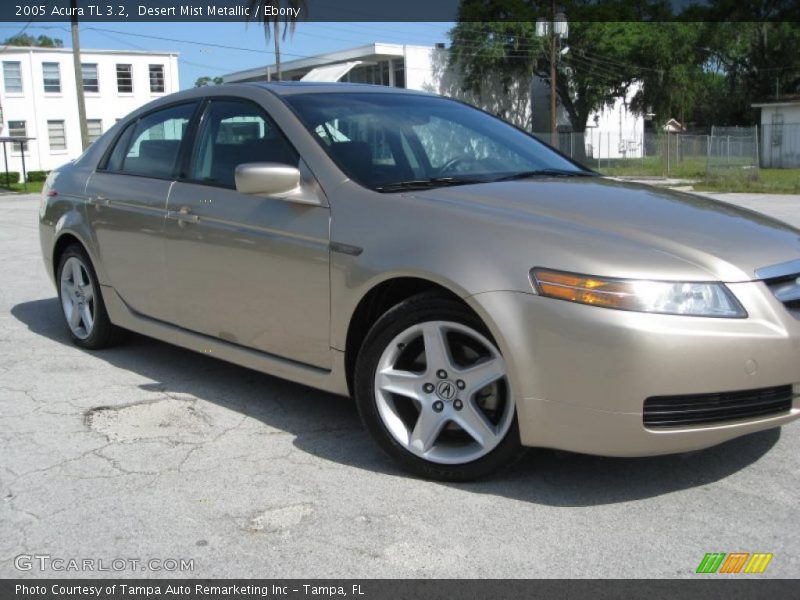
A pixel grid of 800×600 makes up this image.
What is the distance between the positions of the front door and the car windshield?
0.80 ft

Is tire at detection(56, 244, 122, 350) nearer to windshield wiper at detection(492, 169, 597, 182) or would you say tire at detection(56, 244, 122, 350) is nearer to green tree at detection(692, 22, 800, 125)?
windshield wiper at detection(492, 169, 597, 182)

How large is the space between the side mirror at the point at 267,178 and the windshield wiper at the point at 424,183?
0.39 metres

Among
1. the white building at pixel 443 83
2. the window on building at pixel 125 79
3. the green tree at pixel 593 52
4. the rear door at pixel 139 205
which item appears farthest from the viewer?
the window on building at pixel 125 79

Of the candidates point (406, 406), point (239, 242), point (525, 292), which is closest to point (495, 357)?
point (525, 292)

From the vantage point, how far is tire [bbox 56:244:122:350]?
531 centimetres

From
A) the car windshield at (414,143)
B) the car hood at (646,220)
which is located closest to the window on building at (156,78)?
the car windshield at (414,143)

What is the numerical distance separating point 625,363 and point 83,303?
3866 millimetres

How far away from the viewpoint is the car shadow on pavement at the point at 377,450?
3271 millimetres

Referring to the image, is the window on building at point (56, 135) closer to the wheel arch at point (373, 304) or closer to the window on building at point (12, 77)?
the window on building at point (12, 77)

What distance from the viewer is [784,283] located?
10.1 ft

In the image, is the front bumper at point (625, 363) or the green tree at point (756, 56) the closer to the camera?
the front bumper at point (625, 363)

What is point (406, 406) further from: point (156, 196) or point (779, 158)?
point (779, 158)

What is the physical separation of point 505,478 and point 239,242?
1648 mm

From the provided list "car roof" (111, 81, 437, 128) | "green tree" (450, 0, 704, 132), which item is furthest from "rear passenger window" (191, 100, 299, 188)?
"green tree" (450, 0, 704, 132)
